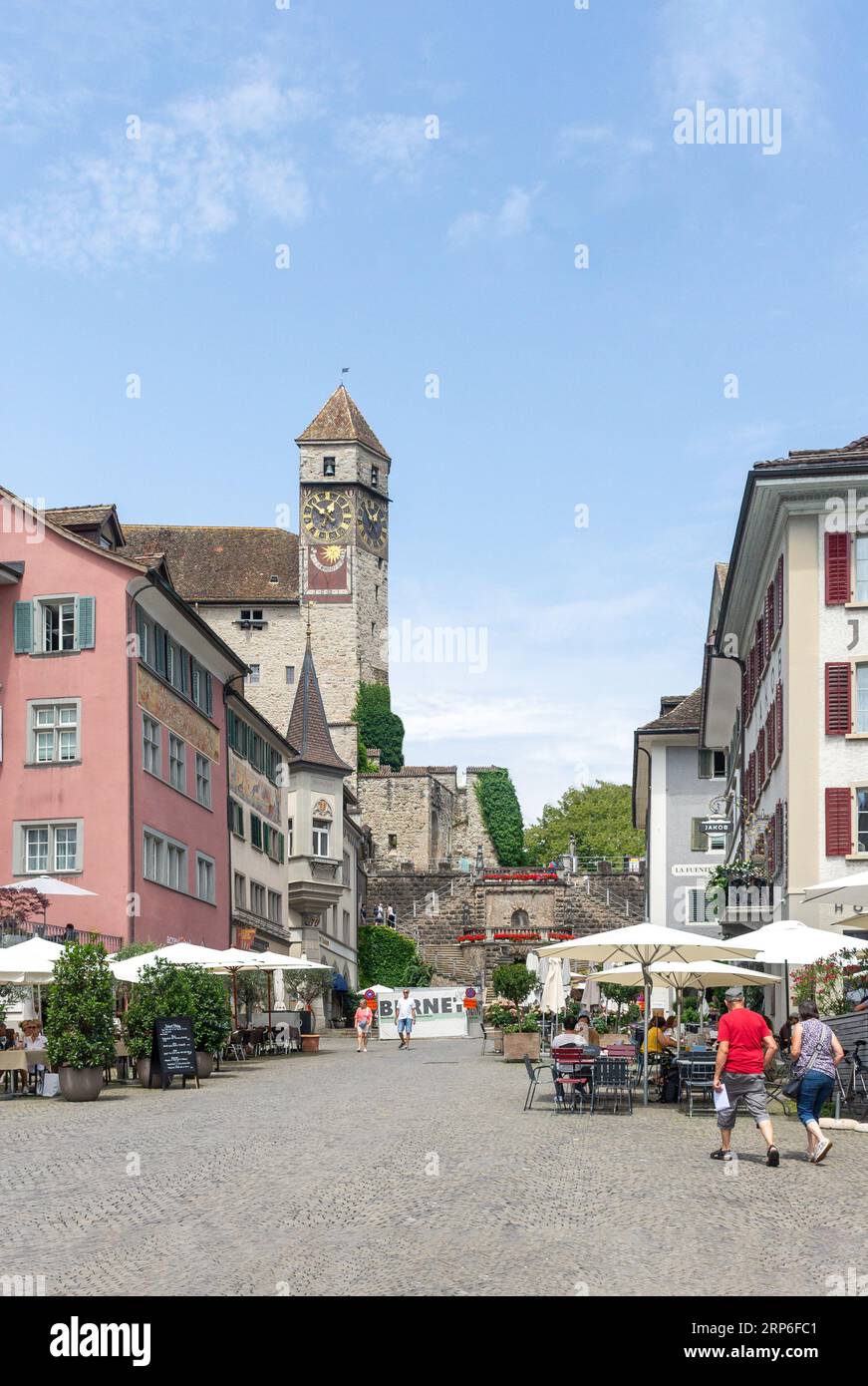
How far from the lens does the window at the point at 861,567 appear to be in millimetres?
29328

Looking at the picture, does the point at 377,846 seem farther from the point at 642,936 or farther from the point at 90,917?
the point at 642,936

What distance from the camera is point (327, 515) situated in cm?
10469

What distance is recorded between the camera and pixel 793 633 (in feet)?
96.3

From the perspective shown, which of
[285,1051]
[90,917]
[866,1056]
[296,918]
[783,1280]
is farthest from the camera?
[296,918]

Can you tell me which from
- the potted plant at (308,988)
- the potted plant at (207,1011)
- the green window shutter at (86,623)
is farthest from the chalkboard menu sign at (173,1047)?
the green window shutter at (86,623)

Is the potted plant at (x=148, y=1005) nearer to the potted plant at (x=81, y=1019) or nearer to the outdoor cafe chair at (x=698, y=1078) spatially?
the potted plant at (x=81, y=1019)

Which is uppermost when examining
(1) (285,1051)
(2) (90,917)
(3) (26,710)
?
(3) (26,710)

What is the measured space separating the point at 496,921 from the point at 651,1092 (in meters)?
63.5

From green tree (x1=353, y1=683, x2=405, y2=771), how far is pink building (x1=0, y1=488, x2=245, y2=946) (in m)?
62.1

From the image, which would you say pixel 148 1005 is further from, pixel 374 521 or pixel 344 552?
pixel 374 521

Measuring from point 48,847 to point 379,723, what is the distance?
217 ft

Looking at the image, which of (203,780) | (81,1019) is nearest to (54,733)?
(203,780)

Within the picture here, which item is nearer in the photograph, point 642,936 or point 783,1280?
point 783,1280
